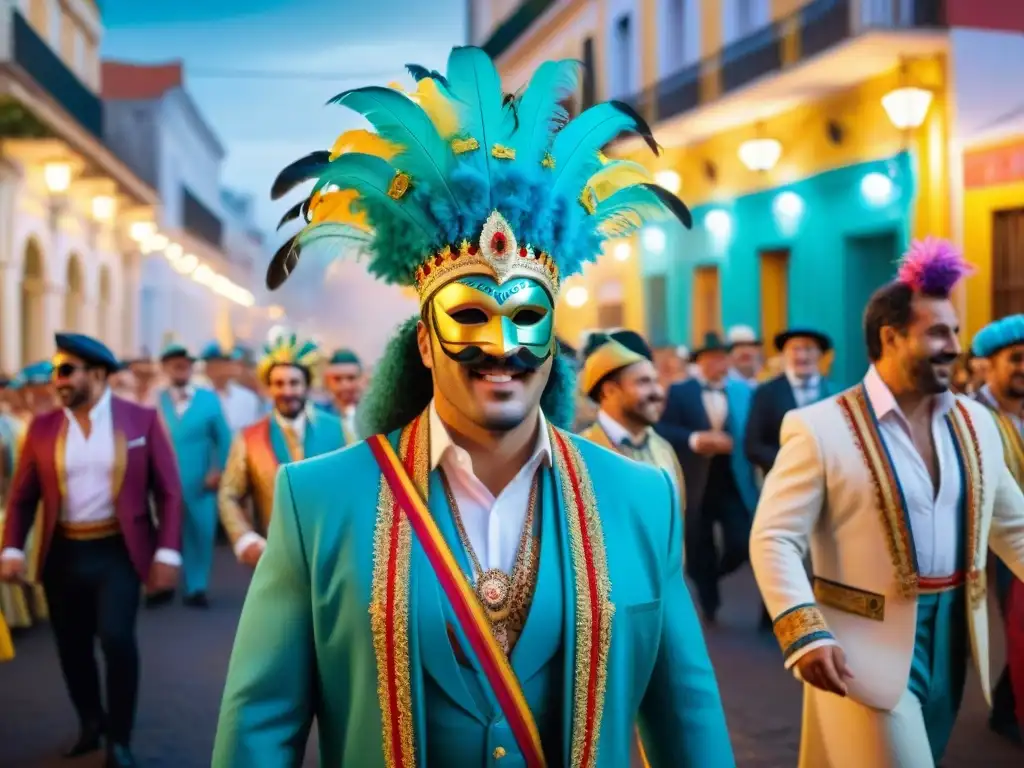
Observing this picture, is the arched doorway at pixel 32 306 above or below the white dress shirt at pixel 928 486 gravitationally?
above

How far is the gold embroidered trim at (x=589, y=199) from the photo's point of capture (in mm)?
3088

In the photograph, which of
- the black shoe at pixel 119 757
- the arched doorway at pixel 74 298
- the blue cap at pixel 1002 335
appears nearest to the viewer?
the black shoe at pixel 119 757

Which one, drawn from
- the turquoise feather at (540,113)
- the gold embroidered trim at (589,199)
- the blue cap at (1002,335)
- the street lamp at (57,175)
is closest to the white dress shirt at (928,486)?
the gold embroidered trim at (589,199)

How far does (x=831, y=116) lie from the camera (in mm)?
18391

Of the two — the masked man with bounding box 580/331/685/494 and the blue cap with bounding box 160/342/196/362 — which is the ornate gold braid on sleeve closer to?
the masked man with bounding box 580/331/685/494

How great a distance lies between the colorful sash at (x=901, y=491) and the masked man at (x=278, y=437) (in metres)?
3.91

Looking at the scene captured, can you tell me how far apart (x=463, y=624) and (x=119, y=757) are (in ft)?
13.9

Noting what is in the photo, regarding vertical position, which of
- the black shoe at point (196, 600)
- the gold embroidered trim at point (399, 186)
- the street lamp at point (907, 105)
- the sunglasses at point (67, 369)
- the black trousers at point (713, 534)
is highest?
the street lamp at point (907, 105)

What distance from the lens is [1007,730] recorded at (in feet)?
23.3

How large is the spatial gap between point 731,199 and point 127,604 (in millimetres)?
16515

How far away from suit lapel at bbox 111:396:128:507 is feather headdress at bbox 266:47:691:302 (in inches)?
160

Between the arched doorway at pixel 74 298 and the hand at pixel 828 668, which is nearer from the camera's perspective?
the hand at pixel 828 668

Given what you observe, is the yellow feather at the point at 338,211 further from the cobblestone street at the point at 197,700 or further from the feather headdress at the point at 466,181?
the cobblestone street at the point at 197,700

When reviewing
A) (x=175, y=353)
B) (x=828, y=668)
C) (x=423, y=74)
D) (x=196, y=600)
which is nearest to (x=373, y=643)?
(x=423, y=74)
